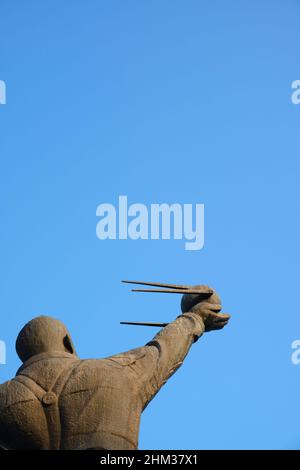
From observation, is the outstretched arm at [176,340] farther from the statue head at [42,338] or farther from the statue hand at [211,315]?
the statue head at [42,338]

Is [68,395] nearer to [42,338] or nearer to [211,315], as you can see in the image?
[42,338]

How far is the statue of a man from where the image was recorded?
10.4 metres

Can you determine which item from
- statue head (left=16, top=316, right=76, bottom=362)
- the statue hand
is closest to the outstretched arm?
the statue hand

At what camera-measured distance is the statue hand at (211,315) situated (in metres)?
12.4

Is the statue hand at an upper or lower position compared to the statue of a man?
upper

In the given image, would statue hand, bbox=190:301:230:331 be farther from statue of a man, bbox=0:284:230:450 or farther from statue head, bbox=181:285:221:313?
statue of a man, bbox=0:284:230:450

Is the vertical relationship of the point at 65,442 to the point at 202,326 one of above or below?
below

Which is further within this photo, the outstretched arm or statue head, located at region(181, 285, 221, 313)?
statue head, located at region(181, 285, 221, 313)

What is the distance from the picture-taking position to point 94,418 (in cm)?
1038

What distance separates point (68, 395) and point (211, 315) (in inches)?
94.1

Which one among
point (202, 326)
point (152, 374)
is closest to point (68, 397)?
point (152, 374)

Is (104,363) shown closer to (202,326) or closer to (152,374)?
(152,374)

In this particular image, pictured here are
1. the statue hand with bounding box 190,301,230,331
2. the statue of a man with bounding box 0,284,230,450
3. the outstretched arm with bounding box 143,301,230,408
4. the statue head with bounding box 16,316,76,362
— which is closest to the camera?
the statue of a man with bounding box 0,284,230,450

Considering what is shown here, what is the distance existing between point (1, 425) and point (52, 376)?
614 millimetres
